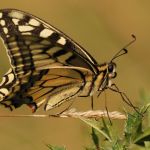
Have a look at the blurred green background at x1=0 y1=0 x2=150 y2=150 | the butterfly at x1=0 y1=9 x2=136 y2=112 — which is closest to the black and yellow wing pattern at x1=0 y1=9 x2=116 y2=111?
the butterfly at x1=0 y1=9 x2=136 y2=112

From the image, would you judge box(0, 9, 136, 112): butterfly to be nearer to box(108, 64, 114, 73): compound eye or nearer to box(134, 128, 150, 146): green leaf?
box(108, 64, 114, 73): compound eye

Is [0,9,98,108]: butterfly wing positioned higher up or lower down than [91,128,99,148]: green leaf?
higher up

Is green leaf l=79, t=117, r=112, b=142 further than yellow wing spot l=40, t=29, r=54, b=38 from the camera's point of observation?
No

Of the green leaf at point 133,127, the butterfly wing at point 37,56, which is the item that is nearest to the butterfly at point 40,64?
the butterfly wing at point 37,56

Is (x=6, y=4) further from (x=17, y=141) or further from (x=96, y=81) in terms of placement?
(x=96, y=81)

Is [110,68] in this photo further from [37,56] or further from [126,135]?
[126,135]

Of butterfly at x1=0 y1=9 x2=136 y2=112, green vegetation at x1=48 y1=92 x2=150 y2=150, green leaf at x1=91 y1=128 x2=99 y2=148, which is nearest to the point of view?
green vegetation at x1=48 y1=92 x2=150 y2=150

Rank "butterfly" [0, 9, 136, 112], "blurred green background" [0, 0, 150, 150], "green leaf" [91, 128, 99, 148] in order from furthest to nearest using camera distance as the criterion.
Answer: "blurred green background" [0, 0, 150, 150] < "butterfly" [0, 9, 136, 112] < "green leaf" [91, 128, 99, 148]

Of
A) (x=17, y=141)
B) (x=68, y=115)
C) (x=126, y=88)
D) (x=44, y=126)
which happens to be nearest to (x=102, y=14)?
(x=126, y=88)
